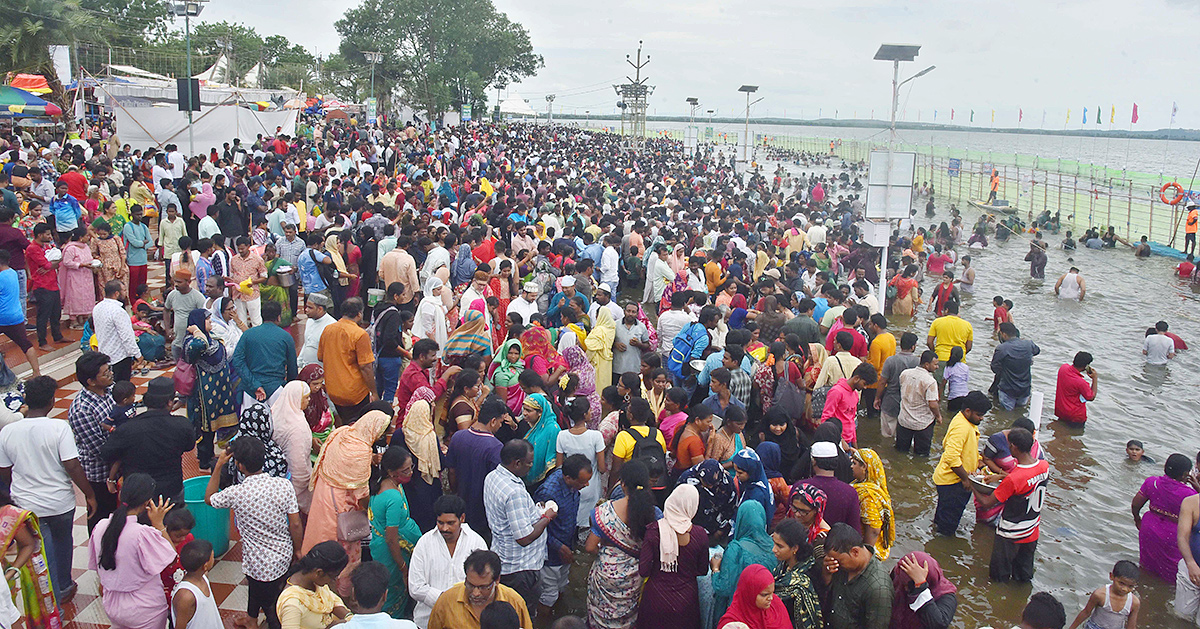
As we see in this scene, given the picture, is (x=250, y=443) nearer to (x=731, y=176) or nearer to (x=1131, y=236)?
(x=1131, y=236)

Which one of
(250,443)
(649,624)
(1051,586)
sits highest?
(250,443)

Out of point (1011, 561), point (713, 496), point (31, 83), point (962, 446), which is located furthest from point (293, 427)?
point (31, 83)

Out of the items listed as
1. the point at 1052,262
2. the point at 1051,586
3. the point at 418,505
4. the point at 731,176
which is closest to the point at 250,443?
the point at 418,505

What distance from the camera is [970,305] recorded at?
1670 cm

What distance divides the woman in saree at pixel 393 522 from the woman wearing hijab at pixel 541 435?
112 centimetres

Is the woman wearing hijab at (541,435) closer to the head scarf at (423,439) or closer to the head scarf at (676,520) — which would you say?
the head scarf at (423,439)

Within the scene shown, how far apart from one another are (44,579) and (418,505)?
203 cm

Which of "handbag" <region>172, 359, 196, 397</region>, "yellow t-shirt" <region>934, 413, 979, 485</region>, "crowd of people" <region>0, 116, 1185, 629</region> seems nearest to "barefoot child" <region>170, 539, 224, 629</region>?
"crowd of people" <region>0, 116, 1185, 629</region>

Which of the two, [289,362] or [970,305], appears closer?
[289,362]

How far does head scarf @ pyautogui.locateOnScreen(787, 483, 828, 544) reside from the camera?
4.44m

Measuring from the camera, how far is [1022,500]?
557 centimetres

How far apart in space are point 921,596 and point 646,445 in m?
1.91

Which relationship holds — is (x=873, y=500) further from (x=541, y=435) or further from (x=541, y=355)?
(x=541, y=355)

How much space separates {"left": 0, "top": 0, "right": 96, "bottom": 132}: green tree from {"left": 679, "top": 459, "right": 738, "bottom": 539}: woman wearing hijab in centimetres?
2581
